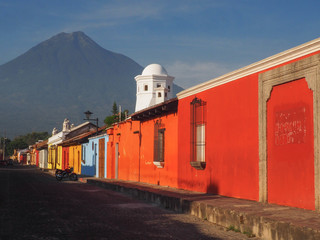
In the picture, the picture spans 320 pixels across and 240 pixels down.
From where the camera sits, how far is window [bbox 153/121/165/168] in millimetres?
18617

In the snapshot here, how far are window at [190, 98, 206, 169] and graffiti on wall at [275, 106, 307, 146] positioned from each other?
14.2 feet

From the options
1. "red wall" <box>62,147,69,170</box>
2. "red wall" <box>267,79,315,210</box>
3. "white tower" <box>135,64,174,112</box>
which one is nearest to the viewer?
"red wall" <box>267,79,315,210</box>

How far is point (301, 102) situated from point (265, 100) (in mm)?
1367

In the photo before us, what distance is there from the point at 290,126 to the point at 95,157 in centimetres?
2565

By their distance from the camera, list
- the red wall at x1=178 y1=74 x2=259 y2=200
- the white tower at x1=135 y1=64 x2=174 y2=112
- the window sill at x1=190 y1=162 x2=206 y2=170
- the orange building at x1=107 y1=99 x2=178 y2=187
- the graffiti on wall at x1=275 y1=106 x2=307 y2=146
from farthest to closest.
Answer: the white tower at x1=135 y1=64 x2=174 y2=112
the orange building at x1=107 y1=99 x2=178 y2=187
the window sill at x1=190 y1=162 x2=206 y2=170
the red wall at x1=178 y1=74 x2=259 y2=200
the graffiti on wall at x1=275 y1=106 x2=307 y2=146

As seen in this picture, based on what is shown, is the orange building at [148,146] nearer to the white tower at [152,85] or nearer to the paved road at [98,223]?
the paved road at [98,223]

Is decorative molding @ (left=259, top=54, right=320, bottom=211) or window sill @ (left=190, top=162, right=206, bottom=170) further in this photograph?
window sill @ (left=190, top=162, right=206, bottom=170)

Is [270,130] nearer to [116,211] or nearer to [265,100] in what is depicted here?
[265,100]

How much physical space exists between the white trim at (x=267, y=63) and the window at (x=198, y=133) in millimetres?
641

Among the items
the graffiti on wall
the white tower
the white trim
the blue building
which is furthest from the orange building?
the white tower

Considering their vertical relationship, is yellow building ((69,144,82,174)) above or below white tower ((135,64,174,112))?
below

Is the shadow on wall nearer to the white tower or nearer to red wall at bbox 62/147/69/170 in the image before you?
red wall at bbox 62/147/69/170

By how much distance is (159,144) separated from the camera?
18969 mm

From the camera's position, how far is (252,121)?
1155 centimetres
